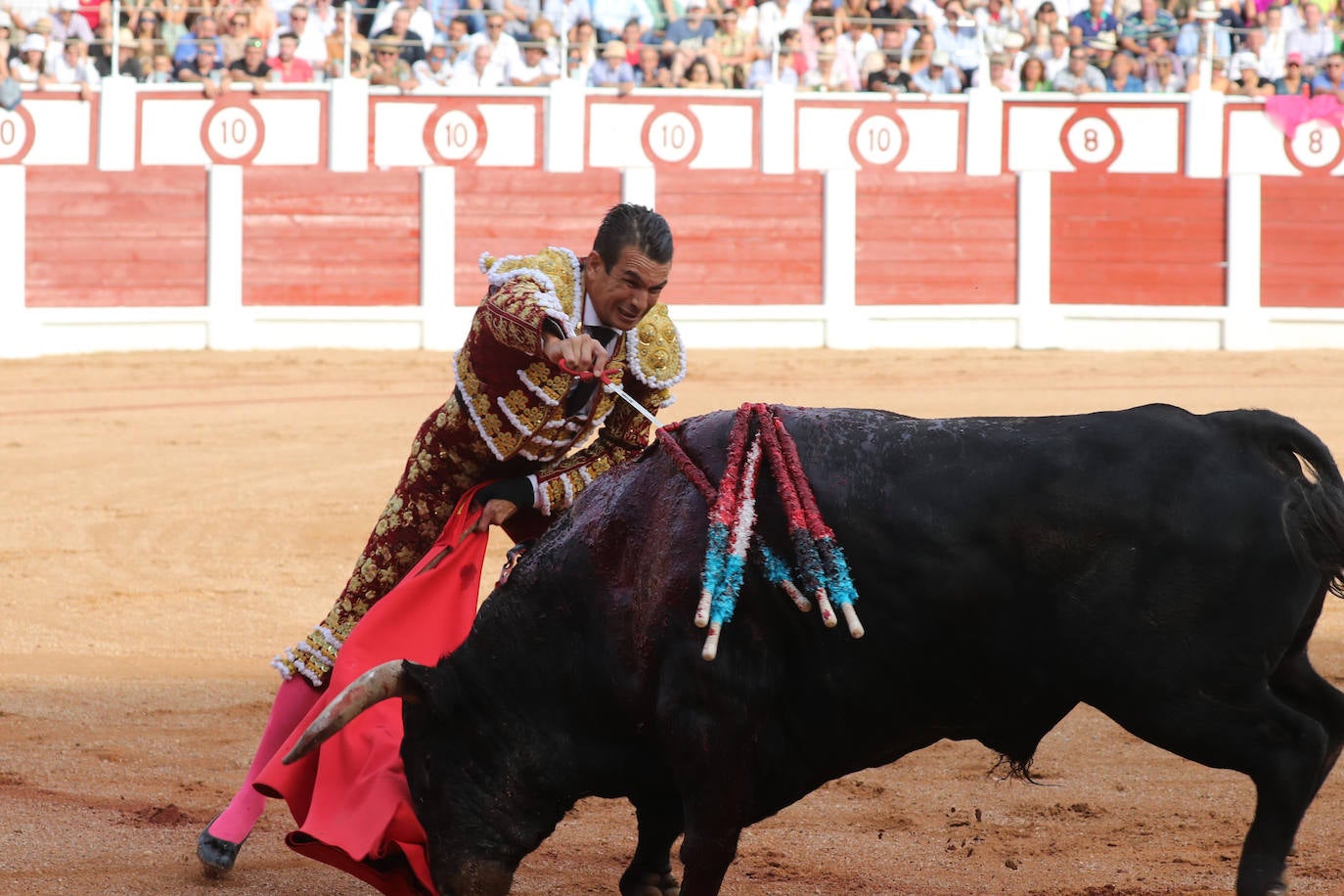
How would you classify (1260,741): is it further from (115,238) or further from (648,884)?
(115,238)

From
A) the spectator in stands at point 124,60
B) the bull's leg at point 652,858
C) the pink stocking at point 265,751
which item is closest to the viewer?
the bull's leg at point 652,858

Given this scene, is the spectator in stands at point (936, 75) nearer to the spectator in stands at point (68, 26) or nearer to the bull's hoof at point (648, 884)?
the spectator in stands at point (68, 26)

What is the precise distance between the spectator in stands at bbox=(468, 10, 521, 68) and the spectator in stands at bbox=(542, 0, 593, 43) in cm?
40

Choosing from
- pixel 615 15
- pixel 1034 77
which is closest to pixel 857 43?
pixel 1034 77

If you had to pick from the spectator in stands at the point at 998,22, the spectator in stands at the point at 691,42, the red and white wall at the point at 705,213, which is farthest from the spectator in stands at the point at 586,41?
the spectator in stands at the point at 998,22

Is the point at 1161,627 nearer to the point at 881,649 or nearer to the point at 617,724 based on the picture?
the point at 881,649

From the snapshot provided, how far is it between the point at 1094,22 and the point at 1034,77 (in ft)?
2.37

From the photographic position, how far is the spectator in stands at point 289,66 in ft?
39.7

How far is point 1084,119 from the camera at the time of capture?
12516mm

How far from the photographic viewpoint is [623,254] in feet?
7.98

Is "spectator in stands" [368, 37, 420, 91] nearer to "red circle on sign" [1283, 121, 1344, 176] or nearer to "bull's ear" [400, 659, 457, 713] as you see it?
"red circle on sign" [1283, 121, 1344, 176]

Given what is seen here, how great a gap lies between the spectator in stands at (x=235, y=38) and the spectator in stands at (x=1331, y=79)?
786 centimetres

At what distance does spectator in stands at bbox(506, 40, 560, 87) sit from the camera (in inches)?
484

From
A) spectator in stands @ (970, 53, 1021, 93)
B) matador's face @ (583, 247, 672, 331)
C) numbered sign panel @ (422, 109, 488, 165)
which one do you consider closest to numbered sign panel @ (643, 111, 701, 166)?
numbered sign panel @ (422, 109, 488, 165)
